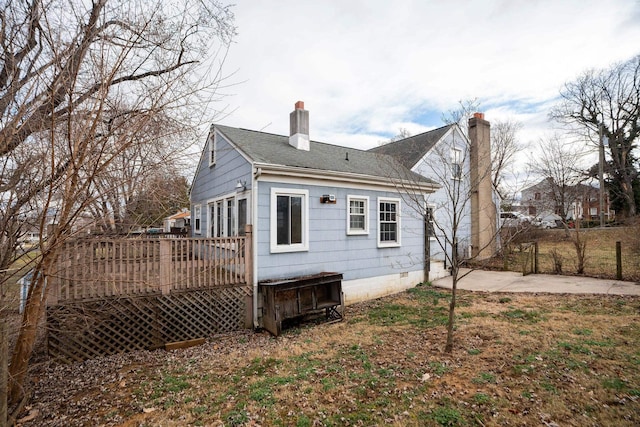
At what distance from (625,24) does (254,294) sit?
12332mm

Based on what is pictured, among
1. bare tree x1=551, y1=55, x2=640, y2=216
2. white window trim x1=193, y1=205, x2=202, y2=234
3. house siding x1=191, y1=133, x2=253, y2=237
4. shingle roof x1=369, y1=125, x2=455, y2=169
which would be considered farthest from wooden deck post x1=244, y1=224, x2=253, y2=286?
bare tree x1=551, y1=55, x2=640, y2=216

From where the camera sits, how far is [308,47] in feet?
26.3

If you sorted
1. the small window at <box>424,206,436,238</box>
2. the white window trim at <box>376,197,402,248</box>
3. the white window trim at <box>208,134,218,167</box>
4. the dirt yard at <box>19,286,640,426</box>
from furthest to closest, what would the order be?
the white window trim at <box>208,134,218,167</box> < the white window trim at <box>376,197,402,248</box> < the small window at <box>424,206,436,238</box> < the dirt yard at <box>19,286,640,426</box>

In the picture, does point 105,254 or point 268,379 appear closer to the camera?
point 268,379

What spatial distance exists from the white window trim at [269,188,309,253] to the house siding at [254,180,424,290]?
0.08 metres

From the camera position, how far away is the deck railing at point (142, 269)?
475 centimetres

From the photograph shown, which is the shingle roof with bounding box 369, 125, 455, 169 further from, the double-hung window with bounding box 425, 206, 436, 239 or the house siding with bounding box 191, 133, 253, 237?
the house siding with bounding box 191, 133, 253, 237

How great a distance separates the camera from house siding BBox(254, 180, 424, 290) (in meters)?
6.83

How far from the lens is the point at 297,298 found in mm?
6582

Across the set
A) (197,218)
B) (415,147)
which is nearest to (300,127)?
(197,218)

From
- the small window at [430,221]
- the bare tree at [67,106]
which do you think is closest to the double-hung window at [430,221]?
the small window at [430,221]

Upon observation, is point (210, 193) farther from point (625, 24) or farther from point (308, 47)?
point (625, 24)

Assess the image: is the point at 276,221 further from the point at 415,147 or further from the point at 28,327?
the point at 415,147

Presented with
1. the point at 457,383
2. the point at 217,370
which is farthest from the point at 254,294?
the point at 457,383
